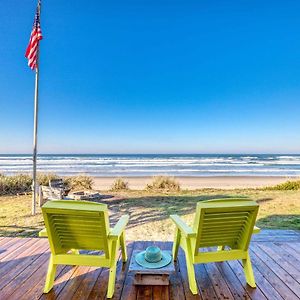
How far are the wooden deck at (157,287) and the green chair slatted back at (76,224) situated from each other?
0.38 metres

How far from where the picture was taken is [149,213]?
238 inches

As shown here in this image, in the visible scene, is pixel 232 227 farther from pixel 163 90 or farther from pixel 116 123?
pixel 116 123

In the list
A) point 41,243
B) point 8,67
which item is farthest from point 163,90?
point 41,243

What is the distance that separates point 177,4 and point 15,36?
6.32 m

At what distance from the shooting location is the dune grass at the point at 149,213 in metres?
4.79

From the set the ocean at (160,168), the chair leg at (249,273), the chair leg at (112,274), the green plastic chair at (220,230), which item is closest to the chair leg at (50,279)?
the chair leg at (112,274)

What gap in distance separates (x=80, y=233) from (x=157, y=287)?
34.5 inches

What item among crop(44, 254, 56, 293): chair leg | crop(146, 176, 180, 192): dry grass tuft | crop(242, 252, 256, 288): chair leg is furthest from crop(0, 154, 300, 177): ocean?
crop(44, 254, 56, 293): chair leg

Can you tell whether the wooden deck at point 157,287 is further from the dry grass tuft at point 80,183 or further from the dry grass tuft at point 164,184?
the dry grass tuft at point 164,184

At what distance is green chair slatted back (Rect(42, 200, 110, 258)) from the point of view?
2.15m

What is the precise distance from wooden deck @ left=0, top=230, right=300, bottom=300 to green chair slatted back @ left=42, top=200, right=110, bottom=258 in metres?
0.38

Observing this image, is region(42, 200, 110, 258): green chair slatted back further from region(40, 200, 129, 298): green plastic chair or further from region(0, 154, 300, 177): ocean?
region(0, 154, 300, 177): ocean

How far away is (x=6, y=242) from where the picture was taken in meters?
3.70

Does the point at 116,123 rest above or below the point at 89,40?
below
